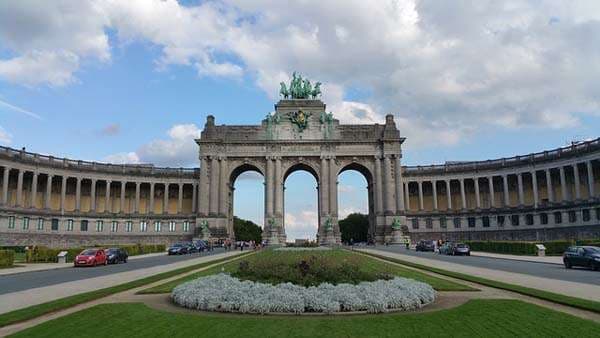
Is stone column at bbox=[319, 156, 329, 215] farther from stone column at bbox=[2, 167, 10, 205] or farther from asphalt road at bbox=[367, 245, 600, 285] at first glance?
asphalt road at bbox=[367, 245, 600, 285]

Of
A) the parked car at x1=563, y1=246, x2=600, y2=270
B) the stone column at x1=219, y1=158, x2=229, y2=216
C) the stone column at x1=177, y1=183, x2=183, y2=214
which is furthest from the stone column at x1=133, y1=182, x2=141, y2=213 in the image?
the parked car at x1=563, y1=246, x2=600, y2=270

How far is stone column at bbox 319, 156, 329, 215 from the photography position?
9325 centimetres

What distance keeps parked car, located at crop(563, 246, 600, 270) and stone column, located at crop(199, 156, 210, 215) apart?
69450mm

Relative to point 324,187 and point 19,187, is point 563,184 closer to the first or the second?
point 324,187

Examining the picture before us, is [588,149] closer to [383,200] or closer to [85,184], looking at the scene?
[383,200]

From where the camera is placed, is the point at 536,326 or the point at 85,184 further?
the point at 85,184

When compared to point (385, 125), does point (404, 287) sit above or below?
below

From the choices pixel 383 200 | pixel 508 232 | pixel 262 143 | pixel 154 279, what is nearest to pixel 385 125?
pixel 383 200

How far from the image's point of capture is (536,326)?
12023mm

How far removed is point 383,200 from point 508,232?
83.6ft

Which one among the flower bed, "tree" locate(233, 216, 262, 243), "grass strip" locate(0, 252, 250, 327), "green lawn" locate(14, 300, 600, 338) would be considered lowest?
"green lawn" locate(14, 300, 600, 338)

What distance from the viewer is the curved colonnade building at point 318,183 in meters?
86.7

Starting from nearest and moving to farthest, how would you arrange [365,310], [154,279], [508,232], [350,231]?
[365,310], [154,279], [508,232], [350,231]

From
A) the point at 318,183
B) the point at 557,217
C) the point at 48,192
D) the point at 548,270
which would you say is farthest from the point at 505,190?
the point at 48,192
